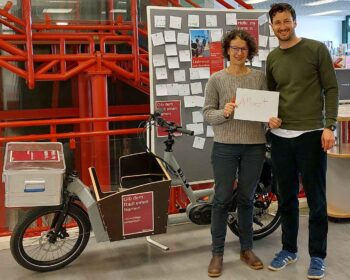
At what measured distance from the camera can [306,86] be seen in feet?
7.66

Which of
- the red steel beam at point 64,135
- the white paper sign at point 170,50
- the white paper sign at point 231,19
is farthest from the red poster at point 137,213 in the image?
the white paper sign at point 231,19

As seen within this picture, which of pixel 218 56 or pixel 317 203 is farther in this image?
pixel 218 56

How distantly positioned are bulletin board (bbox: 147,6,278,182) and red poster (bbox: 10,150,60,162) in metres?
0.77

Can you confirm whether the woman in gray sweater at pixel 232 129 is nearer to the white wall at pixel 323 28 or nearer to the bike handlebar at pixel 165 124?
the bike handlebar at pixel 165 124

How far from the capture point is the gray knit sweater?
7.97 ft

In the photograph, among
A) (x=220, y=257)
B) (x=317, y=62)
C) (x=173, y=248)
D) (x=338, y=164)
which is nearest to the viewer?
(x=317, y=62)

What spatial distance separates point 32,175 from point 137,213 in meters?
0.66

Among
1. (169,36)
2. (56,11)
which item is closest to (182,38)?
(169,36)

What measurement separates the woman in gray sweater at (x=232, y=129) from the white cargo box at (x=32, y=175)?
36.5 inches

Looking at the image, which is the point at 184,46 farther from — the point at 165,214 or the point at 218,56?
the point at 165,214

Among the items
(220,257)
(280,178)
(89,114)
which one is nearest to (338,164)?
(280,178)

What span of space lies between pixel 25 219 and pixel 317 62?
1.91 metres

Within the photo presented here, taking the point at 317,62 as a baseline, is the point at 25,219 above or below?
below

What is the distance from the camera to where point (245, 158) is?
2.48 metres
